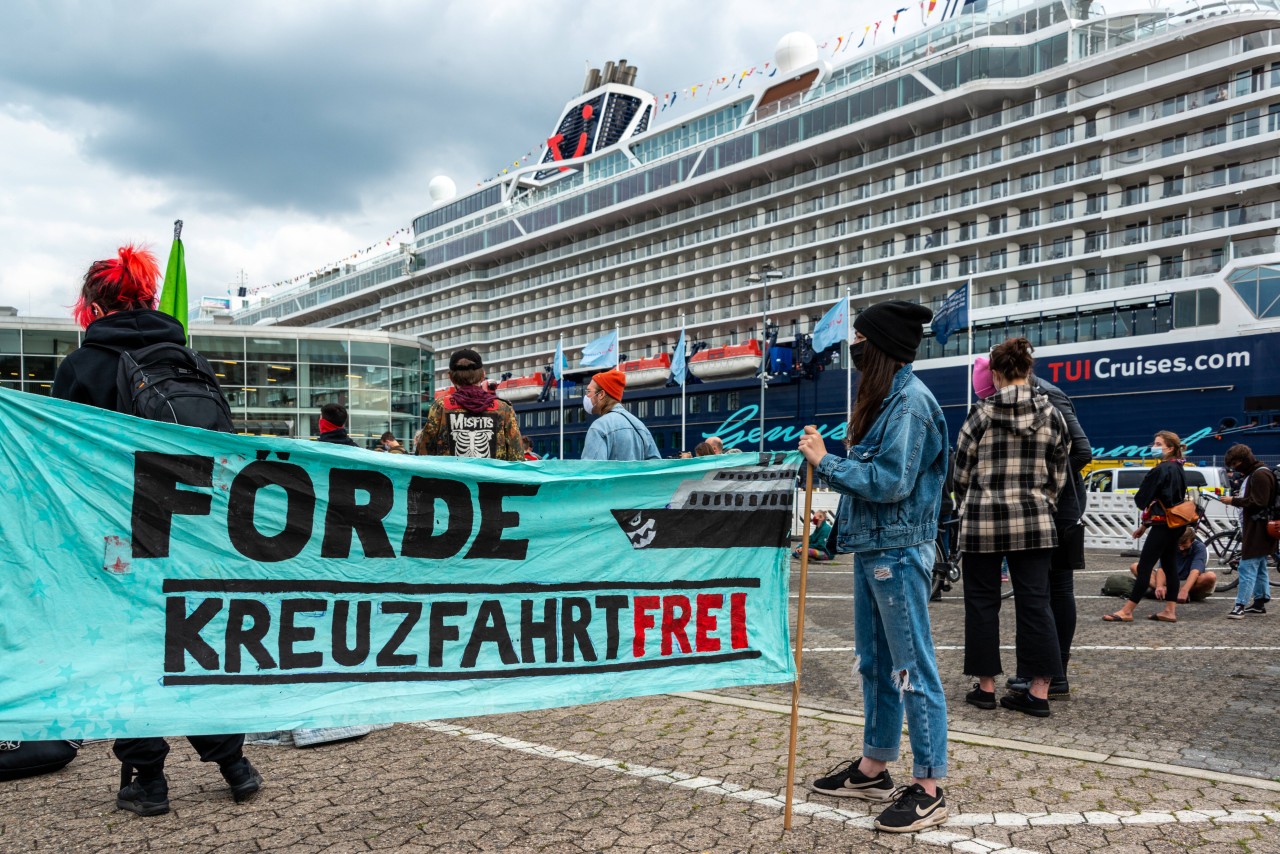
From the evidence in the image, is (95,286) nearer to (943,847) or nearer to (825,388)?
(943,847)

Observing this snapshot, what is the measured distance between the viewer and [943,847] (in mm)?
3160

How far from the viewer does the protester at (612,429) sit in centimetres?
598

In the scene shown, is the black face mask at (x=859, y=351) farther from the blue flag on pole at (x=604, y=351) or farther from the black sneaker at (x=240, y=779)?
the blue flag on pole at (x=604, y=351)

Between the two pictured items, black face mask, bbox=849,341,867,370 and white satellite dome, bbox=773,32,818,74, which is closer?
black face mask, bbox=849,341,867,370

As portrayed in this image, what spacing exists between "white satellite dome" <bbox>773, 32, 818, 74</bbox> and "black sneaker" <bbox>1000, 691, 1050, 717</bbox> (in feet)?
145

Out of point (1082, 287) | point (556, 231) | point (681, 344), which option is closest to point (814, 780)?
point (1082, 287)

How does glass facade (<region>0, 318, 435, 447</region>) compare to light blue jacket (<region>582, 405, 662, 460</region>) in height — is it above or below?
above

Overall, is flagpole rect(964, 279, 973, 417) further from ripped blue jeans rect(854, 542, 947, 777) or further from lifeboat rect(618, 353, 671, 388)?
ripped blue jeans rect(854, 542, 947, 777)

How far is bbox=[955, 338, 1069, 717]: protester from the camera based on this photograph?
16.4 feet

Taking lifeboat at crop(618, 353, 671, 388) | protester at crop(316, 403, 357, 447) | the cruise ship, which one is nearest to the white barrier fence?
the cruise ship

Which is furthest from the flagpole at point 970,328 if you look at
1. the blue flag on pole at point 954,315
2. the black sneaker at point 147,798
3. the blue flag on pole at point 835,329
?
the black sneaker at point 147,798

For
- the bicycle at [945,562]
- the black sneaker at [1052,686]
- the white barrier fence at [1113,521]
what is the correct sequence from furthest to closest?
1. the white barrier fence at [1113,521]
2. the bicycle at [945,562]
3. the black sneaker at [1052,686]

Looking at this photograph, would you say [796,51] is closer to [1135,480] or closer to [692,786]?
[1135,480]

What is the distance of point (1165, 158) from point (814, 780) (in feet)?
109
